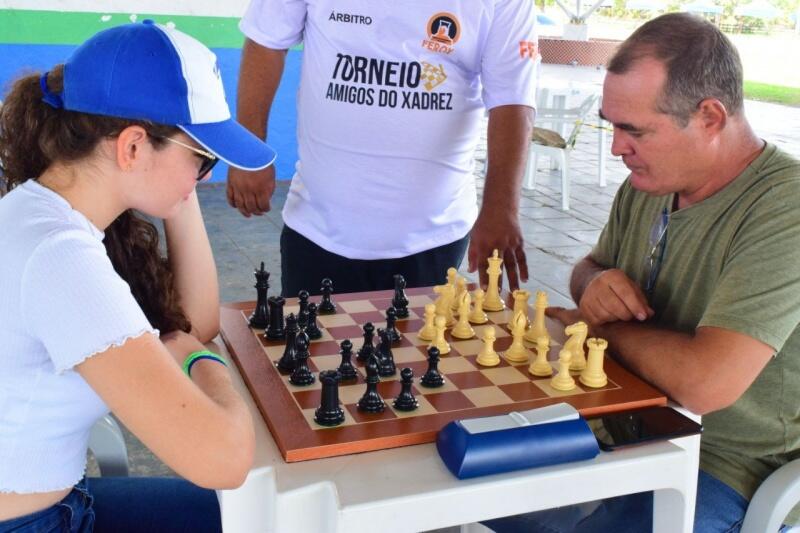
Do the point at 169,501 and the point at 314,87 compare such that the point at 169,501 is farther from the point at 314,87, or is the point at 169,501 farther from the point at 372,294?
the point at 314,87

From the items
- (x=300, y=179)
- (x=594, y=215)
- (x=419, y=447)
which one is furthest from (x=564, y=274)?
(x=419, y=447)

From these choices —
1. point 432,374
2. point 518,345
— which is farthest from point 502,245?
point 432,374

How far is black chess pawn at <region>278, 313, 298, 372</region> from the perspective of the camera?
164 centimetres

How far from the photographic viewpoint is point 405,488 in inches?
50.7

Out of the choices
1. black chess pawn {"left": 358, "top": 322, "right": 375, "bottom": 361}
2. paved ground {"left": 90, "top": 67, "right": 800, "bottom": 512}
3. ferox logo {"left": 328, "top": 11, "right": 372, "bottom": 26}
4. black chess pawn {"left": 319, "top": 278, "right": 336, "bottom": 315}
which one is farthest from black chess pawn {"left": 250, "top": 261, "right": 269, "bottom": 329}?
paved ground {"left": 90, "top": 67, "right": 800, "bottom": 512}

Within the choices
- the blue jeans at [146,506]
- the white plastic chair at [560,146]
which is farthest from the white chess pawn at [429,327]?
the white plastic chair at [560,146]

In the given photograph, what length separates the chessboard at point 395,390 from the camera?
1396 millimetres

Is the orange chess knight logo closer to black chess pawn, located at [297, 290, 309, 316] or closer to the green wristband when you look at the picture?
black chess pawn, located at [297, 290, 309, 316]

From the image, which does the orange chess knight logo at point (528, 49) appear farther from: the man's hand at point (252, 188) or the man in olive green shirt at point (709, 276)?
the man's hand at point (252, 188)

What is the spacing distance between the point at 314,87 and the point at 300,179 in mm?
288

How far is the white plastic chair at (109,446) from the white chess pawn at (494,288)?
91 cm

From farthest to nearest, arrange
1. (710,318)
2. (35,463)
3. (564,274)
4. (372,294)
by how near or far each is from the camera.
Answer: (564,274) → (372,294) → (710,318) → (35,463)

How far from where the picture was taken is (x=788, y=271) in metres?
1.66

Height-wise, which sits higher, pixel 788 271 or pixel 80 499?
pixel 788 271
